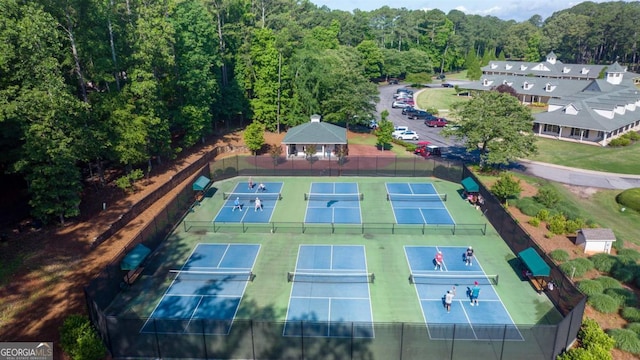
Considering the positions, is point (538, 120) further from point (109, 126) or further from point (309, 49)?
point (109, 126)

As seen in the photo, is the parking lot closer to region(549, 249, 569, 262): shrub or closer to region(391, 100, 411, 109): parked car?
region(391, 100, 411, 109): parked car

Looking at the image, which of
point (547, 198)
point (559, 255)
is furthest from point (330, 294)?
point (547, 198)

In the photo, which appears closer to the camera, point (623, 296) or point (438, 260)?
point (623, 296)

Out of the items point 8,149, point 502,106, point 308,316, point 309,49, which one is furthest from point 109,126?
point 502,106

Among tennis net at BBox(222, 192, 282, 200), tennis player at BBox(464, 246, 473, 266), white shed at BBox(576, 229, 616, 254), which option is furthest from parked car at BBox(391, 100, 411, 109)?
tennis player at BBox(464, 246, 473, 266)

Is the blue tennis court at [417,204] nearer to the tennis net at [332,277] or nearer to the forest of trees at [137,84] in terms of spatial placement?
the tennis net at [332,277]

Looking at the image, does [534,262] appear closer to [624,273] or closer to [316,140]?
[624,273]

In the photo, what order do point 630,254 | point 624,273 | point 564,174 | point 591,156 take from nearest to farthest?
point 624,273 < point 630,254 < point 564,174 < point 591,156
